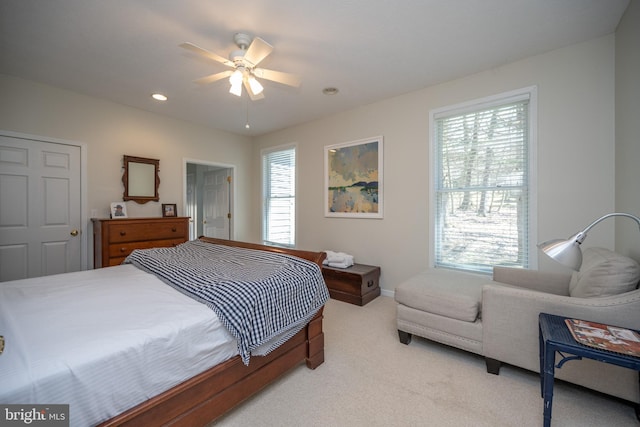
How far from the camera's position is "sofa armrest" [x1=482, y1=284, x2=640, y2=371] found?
1.47 meters

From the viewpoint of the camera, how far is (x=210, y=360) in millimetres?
1349

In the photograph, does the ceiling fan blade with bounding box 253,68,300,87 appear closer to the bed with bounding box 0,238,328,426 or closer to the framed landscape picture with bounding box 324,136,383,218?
the bed with bounding box 0,238,328,426

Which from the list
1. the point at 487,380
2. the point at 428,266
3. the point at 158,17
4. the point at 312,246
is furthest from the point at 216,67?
the point at 487,380

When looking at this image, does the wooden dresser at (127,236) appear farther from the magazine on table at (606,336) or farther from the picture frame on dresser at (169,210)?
the magazine on table at (606,336)

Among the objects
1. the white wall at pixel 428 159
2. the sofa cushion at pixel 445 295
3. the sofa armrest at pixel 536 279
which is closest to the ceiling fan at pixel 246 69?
the white wall at pixel 428 159

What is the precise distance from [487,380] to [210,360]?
1864 millimetres

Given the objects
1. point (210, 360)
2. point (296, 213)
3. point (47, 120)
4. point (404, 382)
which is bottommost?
point (404, 382)

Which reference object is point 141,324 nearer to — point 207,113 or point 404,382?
point 404,382

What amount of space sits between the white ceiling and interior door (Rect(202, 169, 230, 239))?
224cm

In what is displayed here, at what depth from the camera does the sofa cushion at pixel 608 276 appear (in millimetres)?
1558

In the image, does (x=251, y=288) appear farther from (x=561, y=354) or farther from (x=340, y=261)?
(x=340, y=261)

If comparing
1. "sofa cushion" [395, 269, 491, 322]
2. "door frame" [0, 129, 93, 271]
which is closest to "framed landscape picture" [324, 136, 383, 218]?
"sofa cushion" [395, 269, 491, 322]

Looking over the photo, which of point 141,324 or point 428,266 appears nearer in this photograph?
point 141,324

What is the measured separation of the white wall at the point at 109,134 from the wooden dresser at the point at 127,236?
16.2 inches
